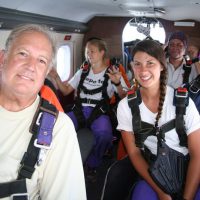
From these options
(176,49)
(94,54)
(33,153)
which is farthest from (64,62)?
(33,153)

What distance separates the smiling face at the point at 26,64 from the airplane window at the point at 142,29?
16.1 feet

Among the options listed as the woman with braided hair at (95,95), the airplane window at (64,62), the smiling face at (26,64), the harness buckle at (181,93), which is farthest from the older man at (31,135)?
the airplane window at (64,62)

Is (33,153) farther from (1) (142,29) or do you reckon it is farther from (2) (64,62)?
(1) (142,29)

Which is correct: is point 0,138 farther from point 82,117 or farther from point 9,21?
point 82,117

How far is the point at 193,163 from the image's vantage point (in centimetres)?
200

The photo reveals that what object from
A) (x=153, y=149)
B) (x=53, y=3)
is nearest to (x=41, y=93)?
(x=153, y=149)

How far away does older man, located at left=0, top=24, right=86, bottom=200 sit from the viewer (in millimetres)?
1399

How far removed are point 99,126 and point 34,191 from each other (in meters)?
2.11

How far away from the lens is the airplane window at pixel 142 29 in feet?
20.0

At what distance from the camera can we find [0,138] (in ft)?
4.65

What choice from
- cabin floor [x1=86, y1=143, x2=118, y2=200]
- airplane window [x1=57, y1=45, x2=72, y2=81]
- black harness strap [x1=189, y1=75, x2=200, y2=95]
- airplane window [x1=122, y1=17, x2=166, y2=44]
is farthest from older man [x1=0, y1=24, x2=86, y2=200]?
airplane window [x1=122, y1=17, x2=166, y2=44]

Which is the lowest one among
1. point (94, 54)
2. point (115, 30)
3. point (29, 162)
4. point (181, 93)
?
point (29, 162)

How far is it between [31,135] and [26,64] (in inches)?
15.2

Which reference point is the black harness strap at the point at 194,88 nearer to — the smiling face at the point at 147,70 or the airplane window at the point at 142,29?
the smiling face at the point at 147,70
